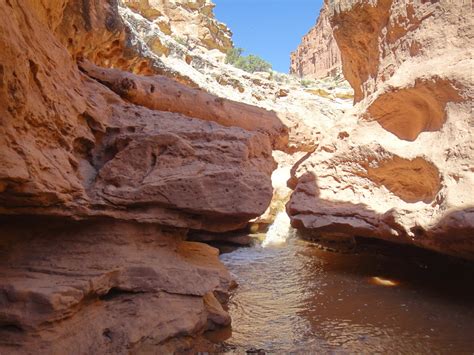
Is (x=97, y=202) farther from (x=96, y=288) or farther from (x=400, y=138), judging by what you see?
(x=400, y=138)

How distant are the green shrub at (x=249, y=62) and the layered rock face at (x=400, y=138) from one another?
2165 cm

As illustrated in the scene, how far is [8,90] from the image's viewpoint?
8.36 feet

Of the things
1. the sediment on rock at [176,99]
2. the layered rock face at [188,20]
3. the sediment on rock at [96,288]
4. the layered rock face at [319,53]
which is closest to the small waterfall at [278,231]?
the sediment on rock at [176,99]

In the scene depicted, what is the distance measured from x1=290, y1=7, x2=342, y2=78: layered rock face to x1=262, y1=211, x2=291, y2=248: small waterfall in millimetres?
36427

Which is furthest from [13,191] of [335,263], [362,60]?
[362,60]

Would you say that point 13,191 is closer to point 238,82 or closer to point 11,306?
point 11,306

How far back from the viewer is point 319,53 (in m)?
47.6

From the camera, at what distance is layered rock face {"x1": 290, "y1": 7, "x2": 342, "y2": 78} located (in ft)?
147

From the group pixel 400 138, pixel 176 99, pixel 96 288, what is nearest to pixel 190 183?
pixel 96 288

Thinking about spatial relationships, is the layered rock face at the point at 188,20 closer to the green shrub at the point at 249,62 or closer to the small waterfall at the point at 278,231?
the green shrub at the point at 249,62

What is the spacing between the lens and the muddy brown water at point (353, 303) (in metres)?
3.76

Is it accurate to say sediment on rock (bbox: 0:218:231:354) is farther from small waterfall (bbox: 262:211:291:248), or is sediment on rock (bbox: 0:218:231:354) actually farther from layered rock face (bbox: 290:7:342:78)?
layered rock face (bbox: 290:7:342:78)

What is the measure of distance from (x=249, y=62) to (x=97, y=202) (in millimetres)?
27793

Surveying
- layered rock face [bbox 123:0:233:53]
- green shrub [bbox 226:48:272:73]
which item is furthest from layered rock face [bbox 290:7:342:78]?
layered rock face [bbox 123:0:233:53]
